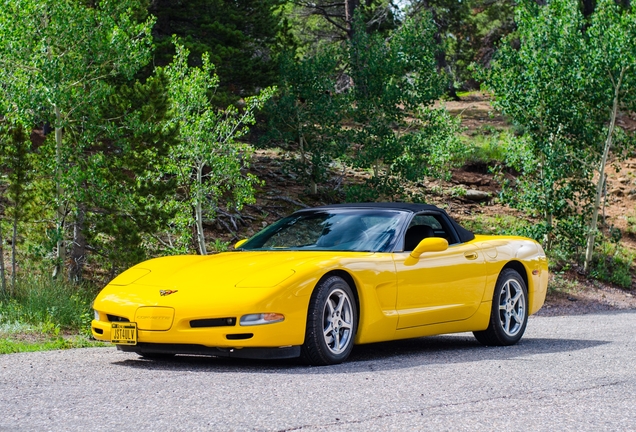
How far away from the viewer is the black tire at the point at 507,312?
949 centimetres

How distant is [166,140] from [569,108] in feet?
32.9

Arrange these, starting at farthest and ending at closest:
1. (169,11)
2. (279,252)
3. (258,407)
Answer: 1. (169,11)
2. (279,252)
3. (258,407)

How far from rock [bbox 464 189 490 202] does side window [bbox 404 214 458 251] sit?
57.1 feet

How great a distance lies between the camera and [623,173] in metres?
31.9

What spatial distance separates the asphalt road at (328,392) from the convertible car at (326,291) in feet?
0.85

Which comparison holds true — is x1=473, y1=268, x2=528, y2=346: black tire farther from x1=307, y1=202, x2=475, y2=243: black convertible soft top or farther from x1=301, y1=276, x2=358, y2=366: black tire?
x1=301, y1=276, x2=358, y2=366: black tire

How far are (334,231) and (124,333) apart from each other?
2.27m

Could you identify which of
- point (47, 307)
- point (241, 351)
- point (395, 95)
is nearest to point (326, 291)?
point (241, 351)

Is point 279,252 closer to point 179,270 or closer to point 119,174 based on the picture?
point 179,270

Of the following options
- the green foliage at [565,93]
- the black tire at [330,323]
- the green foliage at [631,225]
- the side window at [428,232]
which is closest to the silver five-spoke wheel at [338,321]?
the black tire at [330,323]

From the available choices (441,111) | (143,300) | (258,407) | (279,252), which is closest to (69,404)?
(258,407)

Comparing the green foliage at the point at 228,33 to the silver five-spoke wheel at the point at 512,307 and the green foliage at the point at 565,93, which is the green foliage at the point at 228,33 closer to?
the green foliage at the point at 565,93

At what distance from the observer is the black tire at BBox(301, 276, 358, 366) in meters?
7.32

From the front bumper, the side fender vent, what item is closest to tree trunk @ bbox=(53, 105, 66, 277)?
the front bumper
